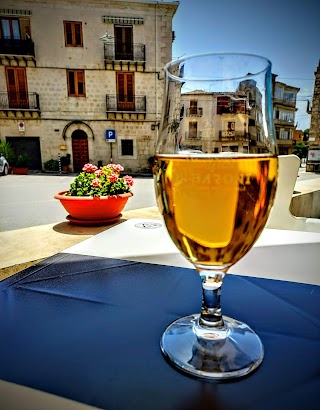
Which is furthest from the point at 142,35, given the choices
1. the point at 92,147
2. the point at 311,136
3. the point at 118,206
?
the point at 118,206

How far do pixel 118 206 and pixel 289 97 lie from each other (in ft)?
109

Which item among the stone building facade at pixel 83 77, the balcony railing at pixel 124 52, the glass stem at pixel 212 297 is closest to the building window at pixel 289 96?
the stone building facade at pixel 83 77

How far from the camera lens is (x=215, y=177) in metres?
0.35

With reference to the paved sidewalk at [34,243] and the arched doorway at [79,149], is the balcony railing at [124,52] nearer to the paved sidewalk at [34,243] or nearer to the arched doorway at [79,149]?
the arched doorway at [79,149]

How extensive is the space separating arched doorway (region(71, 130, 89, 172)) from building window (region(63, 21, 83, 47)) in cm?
377

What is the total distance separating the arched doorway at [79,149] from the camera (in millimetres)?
13852

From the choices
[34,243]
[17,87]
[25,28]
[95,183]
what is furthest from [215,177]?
[25,28]

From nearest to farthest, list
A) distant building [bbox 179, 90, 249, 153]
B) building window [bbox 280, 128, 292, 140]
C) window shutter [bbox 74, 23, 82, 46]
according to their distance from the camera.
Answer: distant building [bbox 179, 90, 249, 153], window shutter [bbox 74, 23, 82, 46], building window [bbox 280, 128, 292, 140]

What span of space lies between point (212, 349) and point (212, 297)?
63 millimetres

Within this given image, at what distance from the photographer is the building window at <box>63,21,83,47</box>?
496 inches

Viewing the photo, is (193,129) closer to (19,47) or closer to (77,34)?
(77,34)

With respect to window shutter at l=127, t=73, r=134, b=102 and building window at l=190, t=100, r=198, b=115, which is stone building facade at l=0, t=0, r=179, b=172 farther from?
building window at l=190, t=100, r=198, b=115

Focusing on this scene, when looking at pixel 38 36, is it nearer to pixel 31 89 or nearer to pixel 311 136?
pixel 31 89

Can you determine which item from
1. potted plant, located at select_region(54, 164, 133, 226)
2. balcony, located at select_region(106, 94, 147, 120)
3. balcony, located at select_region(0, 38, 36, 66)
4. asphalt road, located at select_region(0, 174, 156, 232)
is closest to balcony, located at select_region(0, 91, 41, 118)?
balcony, located at select_region(0, 38, 36, 66)
